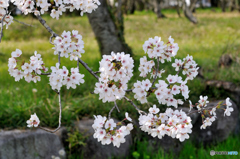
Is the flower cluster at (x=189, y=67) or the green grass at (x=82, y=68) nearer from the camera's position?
the flower cluster at (x=189, y=67)

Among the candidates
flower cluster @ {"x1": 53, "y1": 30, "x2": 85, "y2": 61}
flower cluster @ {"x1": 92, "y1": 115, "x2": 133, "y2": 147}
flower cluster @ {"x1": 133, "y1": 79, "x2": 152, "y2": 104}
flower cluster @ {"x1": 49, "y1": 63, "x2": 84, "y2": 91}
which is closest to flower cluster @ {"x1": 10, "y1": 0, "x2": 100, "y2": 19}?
flower cluster @ {"x1": 53, "y1": 30, "x2": 85, "y2": 61}

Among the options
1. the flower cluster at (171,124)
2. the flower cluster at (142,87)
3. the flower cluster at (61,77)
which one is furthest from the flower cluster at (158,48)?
the flower cluster at (61,77)

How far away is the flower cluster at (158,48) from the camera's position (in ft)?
6.15

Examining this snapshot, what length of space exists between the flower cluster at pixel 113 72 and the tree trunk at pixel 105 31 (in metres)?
4.03

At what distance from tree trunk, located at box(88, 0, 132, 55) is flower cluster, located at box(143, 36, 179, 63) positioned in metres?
3.75

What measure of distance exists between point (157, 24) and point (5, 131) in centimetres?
1137

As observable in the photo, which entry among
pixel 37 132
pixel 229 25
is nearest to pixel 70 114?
pixel 37 132

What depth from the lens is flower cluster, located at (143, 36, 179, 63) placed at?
6.15 ft

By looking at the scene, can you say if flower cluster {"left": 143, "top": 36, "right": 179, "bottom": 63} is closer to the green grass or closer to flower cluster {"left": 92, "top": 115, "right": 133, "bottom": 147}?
flower cluster {"left": 92, "top": 115, "right": 133, "bottom": 147}

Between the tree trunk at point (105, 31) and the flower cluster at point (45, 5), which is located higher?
the flower cluster at point (45, 5)

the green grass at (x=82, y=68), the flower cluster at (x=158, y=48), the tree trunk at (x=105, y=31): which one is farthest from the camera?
the tree trunk at (x=105, y=31)

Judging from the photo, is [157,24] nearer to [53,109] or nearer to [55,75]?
[53,109]

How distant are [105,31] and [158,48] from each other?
12.8ft

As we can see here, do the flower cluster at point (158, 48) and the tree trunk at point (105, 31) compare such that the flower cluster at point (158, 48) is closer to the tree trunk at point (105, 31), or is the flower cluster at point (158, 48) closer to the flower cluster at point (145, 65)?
the flower cluster at point (145, 65)
